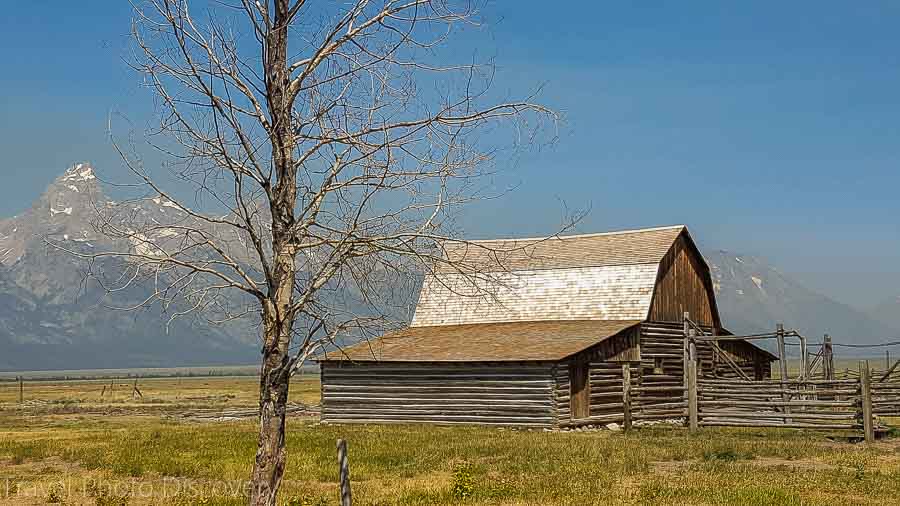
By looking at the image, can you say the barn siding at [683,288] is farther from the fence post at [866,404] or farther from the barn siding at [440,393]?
the fence post at [866,404]

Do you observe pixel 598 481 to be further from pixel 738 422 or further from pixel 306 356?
pixel 738 422

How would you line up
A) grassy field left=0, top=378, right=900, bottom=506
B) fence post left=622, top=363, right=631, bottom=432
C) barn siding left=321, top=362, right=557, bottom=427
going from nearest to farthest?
grassy field left=0, top=378, right=900, bottom=506, fence post left=622, top=363, right=631, bottom=432, barn siding left=321, top=362, right=557, bottom=427

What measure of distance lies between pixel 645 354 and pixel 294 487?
83.2ft

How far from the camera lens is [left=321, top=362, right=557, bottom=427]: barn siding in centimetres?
3762

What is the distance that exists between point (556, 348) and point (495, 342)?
3.50 m

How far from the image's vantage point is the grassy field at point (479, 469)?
57.9 ft

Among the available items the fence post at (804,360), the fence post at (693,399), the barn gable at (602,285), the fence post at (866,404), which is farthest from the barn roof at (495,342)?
the fence post at (866,404)

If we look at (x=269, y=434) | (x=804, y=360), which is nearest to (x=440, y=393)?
(x=804, y=360)

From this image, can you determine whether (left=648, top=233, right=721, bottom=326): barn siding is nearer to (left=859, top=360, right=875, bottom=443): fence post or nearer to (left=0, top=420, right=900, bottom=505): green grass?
(left=0, top=420, right=900, bottom=505): green grass

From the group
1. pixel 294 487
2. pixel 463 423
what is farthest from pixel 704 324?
pixel 294 487

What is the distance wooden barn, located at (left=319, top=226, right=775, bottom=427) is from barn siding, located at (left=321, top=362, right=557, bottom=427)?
0.04m

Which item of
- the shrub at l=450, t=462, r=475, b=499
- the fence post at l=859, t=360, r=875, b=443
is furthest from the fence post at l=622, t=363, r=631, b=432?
the shrub at l=450, t=462, r=475, b=499

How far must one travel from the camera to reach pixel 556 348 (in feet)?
125

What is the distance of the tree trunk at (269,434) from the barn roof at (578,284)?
30.9 meters
